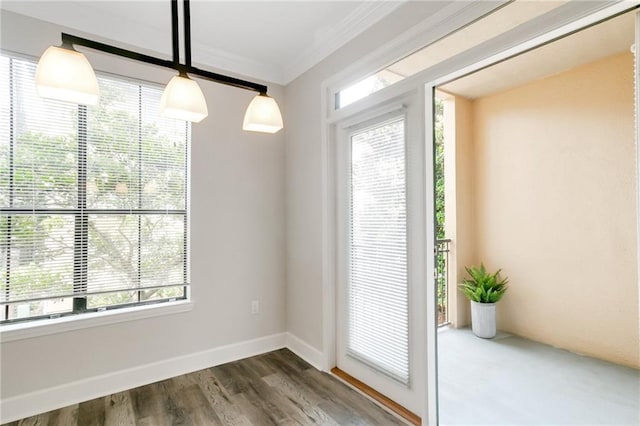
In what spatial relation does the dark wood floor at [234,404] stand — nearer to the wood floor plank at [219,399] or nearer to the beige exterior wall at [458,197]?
the wood floor plank at [219,399]

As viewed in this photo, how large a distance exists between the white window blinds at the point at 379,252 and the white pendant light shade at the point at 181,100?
1351 millimetres

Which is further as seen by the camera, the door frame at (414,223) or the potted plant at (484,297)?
the potted plant at (484,297)

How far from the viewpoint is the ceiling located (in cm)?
259

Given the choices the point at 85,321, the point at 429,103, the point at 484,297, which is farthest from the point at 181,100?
the point at 484,297

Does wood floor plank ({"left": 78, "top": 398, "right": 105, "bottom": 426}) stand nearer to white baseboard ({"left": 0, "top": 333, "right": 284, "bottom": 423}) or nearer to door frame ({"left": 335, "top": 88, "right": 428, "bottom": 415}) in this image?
white baseboard ({"left": 0, "top": 333, "right": 284, "bottom": 423})

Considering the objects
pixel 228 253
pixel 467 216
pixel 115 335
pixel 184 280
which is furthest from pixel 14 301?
pixel 467 216

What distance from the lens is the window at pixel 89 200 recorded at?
213 cm

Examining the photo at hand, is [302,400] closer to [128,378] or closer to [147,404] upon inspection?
[147,404]

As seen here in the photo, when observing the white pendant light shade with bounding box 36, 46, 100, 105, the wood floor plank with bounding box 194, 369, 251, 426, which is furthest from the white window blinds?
the white pendant light shade with bounding box 36, 46, 100, 105

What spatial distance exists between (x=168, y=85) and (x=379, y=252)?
1685mm

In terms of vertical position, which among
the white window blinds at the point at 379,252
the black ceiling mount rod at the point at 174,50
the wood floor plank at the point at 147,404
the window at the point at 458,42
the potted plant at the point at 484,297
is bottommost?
the wood floor plank at the point at 147,404

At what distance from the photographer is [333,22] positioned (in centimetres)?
243

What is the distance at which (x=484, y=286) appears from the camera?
3.71 m

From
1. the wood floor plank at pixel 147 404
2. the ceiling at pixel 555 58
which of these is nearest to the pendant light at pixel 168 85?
the wood floor plank at pixel 147 404
